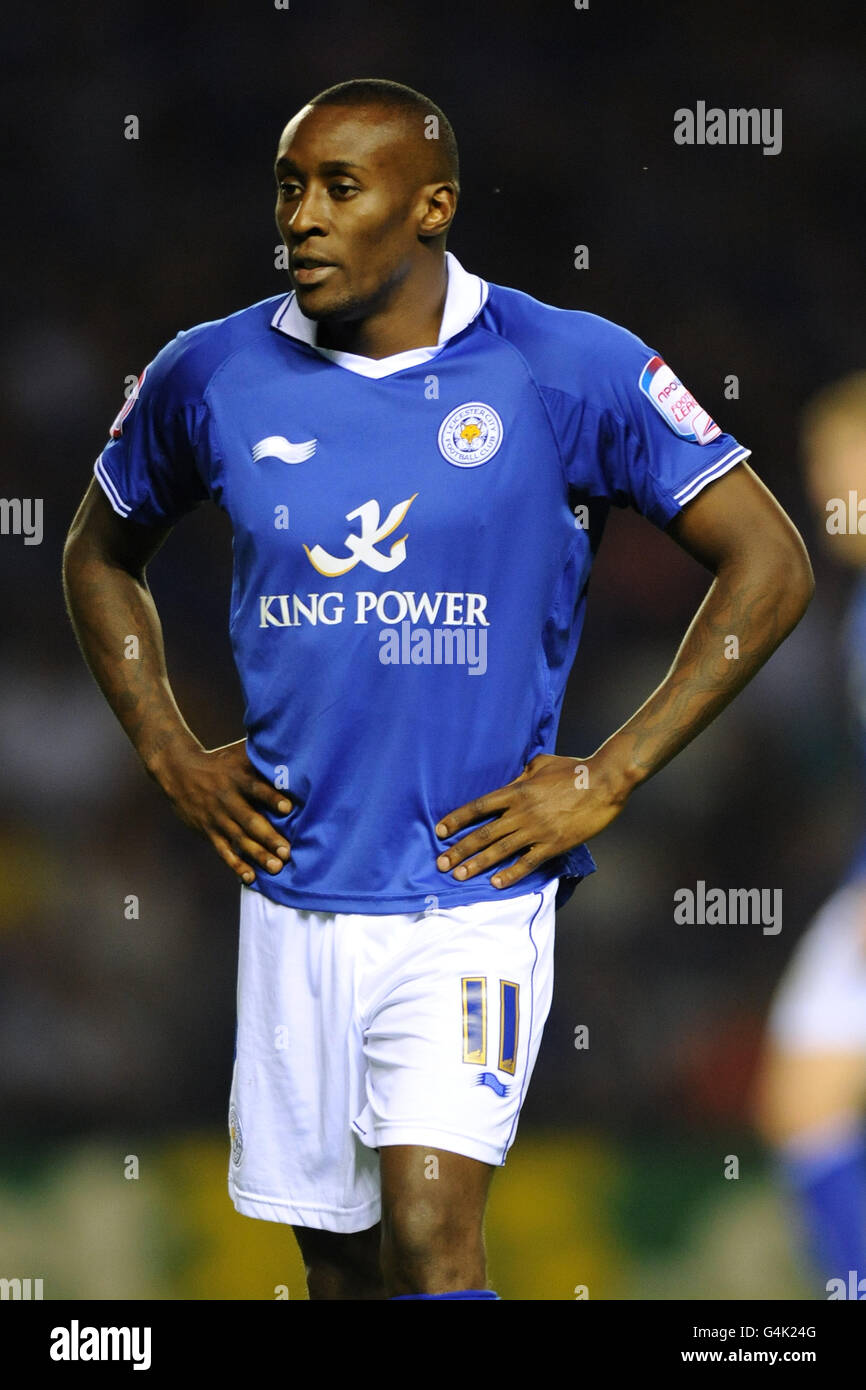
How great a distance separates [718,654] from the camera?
2.44 m

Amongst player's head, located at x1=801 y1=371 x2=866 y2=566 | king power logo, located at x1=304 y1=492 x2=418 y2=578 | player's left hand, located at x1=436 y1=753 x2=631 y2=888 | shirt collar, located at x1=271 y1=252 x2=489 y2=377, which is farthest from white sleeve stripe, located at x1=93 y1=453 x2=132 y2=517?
player's head, located at x1=801 y1=371 x2=866 y2=566

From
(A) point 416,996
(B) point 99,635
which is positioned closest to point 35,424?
(B) point 99,635

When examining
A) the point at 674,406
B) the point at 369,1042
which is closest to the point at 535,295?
the point at 674,406

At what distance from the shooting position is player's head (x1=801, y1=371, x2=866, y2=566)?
15.4 ft

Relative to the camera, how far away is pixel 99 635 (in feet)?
8.94

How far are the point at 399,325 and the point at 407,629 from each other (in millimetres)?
424

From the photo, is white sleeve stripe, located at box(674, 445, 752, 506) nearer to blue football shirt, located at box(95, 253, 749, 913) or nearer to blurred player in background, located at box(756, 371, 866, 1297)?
blue football shirt, located at box(95, 253, 749, 913)

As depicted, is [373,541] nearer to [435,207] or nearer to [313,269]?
[313,269]

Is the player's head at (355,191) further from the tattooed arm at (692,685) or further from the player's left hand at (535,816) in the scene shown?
the player's left hand at (535,816)

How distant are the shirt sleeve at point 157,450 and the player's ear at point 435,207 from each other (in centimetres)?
39

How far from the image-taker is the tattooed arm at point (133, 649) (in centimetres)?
260

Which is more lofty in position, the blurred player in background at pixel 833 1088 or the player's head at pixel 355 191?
the player's head at pixel 355 191

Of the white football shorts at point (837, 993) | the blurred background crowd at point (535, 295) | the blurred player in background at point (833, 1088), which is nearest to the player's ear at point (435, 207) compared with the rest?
the blurred player in background at point (833, 1088)

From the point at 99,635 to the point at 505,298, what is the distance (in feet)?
2.55
